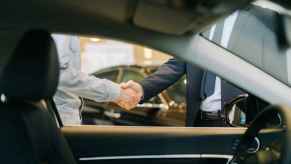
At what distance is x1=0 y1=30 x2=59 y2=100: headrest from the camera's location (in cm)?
212

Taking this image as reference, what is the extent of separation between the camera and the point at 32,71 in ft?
6.98

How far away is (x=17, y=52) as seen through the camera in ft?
7.12

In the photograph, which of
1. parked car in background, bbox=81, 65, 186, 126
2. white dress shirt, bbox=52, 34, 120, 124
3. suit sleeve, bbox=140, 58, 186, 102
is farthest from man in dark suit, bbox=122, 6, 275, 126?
parked car in background, bbox=81, 65, 186, 126

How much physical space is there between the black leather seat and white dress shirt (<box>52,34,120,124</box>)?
0.93 meters

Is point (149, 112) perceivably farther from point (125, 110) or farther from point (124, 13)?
point (124, 13)

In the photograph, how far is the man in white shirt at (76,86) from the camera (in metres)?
3.19

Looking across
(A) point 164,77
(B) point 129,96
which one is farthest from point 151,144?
(A) point 164,77

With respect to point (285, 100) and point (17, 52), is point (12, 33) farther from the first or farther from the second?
point (285, 100)

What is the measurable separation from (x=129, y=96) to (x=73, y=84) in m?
0.28

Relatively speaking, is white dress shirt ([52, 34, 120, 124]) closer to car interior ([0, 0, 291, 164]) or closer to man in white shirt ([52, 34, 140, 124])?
man in white shirt ([52, 34, 140, 124])

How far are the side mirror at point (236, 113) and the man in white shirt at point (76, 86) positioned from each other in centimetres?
51

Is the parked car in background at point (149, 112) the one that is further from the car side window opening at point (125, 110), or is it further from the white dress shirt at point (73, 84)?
the white dress shirt at point (73, 84)

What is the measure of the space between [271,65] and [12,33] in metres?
0.98

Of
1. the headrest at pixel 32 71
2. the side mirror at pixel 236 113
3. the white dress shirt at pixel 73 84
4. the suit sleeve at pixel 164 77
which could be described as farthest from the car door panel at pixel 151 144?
the headrest at pixel 32 71
